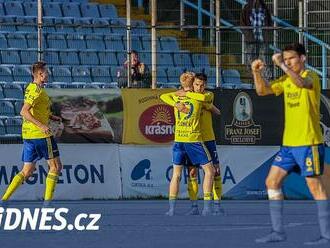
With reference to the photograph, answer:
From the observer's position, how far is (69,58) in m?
23.8

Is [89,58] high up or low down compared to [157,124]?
up

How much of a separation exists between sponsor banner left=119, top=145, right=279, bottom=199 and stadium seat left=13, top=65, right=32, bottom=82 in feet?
9.80

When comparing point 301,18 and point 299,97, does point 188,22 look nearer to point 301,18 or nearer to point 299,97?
point 301,18

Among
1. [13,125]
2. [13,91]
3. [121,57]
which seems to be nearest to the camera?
[13,125]

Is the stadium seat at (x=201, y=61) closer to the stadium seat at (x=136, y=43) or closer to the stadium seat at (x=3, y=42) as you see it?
the stadium seat at (x=136, y=43)

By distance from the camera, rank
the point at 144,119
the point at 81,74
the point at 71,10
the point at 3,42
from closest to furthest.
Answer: the point at 144,119, the point at 81,74, the point at 3,42, the point at 71,10

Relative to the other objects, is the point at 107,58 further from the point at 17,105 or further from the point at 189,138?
the point at 189,138

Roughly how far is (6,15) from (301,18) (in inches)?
266

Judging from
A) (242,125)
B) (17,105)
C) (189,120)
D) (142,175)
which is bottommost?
(142,175)

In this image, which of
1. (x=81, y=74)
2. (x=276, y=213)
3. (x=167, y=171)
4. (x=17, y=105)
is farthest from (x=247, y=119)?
(x=276, y=213)

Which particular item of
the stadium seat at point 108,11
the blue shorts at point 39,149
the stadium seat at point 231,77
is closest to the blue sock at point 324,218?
the blue shorts at point 39,149

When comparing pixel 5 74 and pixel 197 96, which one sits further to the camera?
pixel 5 74

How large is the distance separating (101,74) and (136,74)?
5.14 feet

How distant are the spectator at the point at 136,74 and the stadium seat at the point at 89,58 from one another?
108 cm
